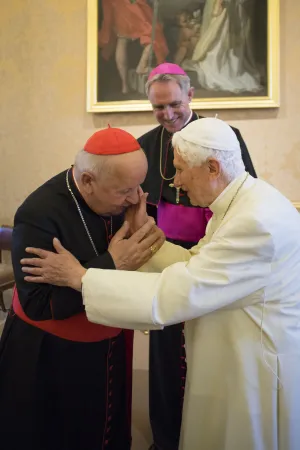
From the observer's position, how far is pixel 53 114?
13.4 feet

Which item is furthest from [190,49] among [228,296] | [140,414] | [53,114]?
[228,296]

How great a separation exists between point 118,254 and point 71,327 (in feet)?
1.03

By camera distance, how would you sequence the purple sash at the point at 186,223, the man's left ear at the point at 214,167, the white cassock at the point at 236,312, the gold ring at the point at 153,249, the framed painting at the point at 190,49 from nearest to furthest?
the white cassock at the point at 236,312, the man's left ear at the point at 214,167, the gold ring at the point at 153,249, the purple sash at the point at 186,223, the framed painting at the point at 190,49

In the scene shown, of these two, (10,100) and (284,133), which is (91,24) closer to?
(10,100)

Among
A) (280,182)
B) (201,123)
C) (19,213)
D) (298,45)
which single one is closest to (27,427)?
(19,213)

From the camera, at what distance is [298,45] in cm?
366

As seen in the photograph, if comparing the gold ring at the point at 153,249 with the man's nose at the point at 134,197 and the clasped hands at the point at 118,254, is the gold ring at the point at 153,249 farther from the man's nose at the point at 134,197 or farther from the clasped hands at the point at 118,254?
the man's nose at the point at 134,197

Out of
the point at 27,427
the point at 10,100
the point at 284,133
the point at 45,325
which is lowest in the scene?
the point at 27,427

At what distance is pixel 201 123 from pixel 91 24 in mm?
2989

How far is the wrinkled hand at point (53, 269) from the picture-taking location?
52.2 inches

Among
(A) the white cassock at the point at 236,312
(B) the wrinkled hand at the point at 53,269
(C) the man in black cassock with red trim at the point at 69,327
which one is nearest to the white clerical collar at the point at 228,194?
(A) the white cassock at the point at 236,312

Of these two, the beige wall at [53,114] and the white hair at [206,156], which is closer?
the white hair at [206,156]

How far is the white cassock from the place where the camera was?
4.09ft

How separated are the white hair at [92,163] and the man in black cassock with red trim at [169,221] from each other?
0.94 m
